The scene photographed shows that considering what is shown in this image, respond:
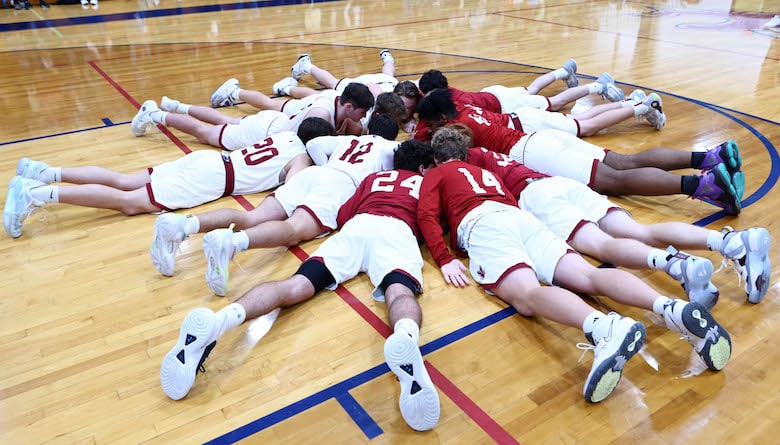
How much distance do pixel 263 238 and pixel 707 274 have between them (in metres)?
2.06

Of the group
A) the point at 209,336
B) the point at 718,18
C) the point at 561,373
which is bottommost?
the point at 561,373

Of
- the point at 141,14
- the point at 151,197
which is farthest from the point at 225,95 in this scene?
the point at 141,14

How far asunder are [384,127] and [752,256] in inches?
90.0

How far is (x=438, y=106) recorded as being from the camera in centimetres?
404

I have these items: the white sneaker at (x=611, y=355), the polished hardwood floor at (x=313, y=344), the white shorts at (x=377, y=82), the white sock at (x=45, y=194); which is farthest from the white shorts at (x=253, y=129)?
the white sneaker at (x=611, y=355)

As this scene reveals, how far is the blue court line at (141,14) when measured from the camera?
32.7 feet

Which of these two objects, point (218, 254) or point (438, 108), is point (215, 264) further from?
point (438, 108)

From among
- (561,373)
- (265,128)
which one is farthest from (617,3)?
(561,373)

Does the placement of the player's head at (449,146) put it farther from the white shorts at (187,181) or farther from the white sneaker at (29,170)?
the white sneaker at (29,170)

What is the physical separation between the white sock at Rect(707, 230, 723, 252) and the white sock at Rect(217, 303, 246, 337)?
7.01 feet

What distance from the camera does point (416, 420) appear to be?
2037 mm

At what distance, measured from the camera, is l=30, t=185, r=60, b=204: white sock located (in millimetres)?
3400

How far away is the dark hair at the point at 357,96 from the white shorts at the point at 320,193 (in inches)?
37.0

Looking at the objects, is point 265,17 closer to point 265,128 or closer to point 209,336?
point 265,128
